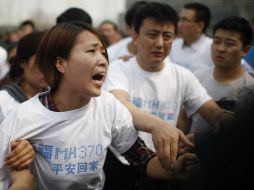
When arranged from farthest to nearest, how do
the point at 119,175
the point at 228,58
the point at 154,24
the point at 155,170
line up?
the point at 228,58 → the point at 154,24 → the point at 119,175 → the point at 155,170

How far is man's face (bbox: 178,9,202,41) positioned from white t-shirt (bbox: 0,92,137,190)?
3.65 m

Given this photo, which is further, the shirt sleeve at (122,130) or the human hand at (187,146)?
the shirt sleeve at (122,130)

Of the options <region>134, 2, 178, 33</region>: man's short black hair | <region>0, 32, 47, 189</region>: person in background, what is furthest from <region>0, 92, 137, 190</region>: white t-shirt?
<region>134, 2, 178, 33</region>: man's short black hair

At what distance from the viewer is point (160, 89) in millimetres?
3295

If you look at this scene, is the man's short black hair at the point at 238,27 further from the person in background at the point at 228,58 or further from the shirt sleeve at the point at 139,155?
the shirt sleeve at the point at 139,155

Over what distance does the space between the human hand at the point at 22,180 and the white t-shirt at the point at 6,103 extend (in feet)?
2.55

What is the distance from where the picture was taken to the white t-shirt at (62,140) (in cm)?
212

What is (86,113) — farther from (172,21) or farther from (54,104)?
(172,21)

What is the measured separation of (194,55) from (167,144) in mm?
3341

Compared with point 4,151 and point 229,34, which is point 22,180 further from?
point 229,34

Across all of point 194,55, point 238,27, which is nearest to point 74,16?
point 238,27

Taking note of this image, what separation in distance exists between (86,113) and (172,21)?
147 cm

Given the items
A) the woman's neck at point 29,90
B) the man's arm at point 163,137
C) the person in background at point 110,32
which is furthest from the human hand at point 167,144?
the person in background at point 110,32

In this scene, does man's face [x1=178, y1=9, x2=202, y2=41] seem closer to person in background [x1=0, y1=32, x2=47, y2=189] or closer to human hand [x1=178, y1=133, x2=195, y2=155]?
person in background [x1=0, y1=32, x2=47, y2=189]
